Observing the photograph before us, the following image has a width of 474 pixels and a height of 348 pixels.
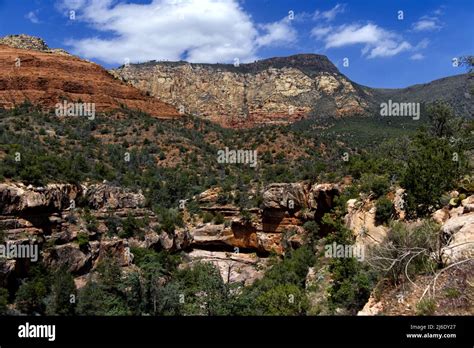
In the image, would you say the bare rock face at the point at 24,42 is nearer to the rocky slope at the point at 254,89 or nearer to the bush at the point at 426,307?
the rocky slope at the point at 254,89

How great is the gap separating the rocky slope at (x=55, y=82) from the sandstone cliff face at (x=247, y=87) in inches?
1259

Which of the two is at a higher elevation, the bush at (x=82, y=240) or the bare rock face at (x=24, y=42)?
the bare rock face at (x=24, y=42)

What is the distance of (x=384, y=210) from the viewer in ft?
56.6

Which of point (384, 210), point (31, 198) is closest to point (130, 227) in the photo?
point (31, 198)

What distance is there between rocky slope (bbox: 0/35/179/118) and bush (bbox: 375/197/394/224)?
4860 centimetres

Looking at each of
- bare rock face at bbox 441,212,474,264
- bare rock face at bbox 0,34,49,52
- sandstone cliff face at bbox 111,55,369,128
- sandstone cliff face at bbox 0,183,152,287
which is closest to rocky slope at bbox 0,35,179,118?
bare rock face at bbox 0,34,49,52

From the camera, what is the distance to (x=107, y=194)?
3067 centimetres

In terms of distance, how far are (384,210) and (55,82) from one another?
5433 centimetres

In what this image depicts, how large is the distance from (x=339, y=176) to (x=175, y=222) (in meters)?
13.8

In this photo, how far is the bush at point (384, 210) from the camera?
1695cm

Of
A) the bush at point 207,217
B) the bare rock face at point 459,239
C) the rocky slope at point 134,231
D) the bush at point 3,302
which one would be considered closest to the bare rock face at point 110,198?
the rocky slope at point 134,231
